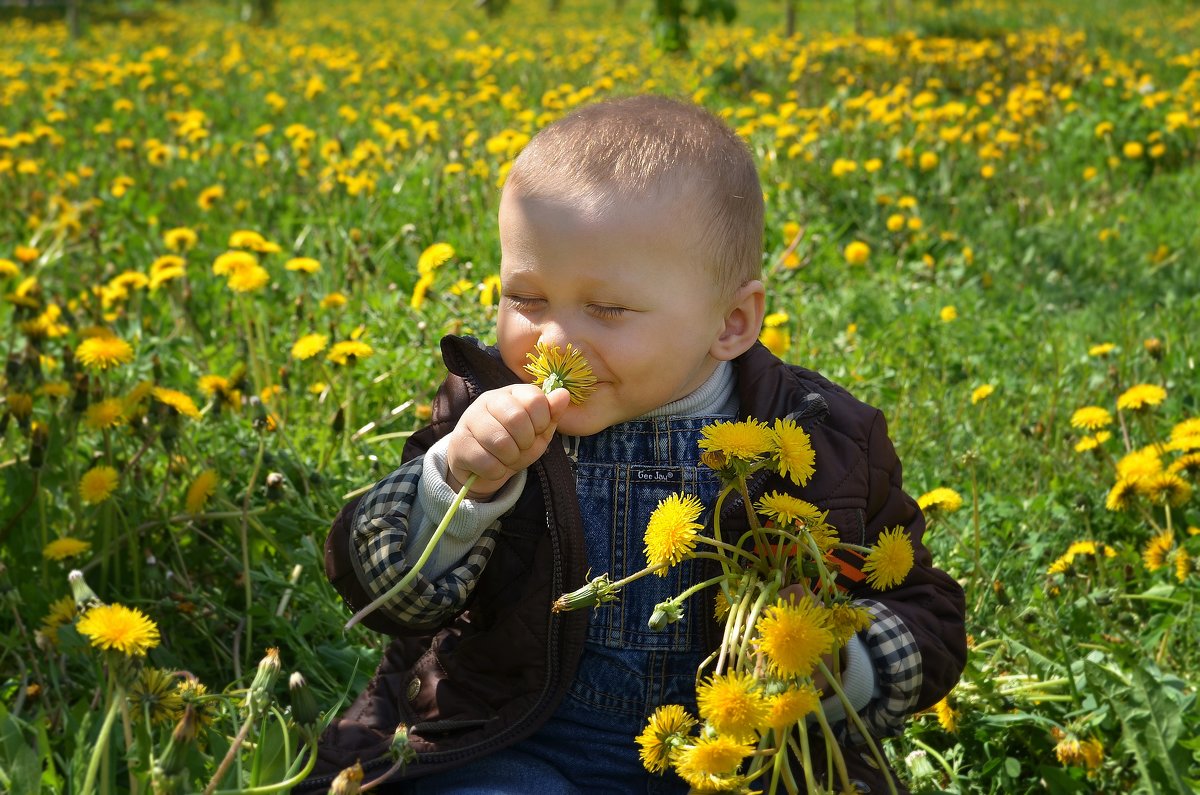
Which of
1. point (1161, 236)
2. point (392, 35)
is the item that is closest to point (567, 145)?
point (1161, 236)

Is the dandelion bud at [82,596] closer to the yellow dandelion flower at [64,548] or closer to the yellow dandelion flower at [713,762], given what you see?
the yellow dandelion flower at [713,762]

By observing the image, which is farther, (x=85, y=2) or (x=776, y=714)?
(x=85, y=2)

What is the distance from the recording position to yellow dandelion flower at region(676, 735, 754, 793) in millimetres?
1089

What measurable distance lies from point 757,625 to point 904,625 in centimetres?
42

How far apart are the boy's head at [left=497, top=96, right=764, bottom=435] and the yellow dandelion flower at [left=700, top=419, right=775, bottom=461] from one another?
31cm

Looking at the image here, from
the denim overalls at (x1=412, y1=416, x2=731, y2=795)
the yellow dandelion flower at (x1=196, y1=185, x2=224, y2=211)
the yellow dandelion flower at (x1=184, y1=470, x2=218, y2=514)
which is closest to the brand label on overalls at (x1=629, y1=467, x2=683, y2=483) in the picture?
the denim overalls at (x1=412, y1=416, x2=731, y2=795)

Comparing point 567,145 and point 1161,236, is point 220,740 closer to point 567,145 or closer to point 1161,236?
point 567,145

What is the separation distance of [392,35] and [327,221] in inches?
297

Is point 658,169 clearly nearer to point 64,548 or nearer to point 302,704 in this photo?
point 302,704

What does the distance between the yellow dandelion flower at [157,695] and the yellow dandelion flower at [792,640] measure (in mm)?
624

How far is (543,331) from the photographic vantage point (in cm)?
148

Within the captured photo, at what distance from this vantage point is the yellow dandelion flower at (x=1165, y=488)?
216cm

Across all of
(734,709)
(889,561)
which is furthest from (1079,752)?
(734,709)

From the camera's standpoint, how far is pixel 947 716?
1.86m
